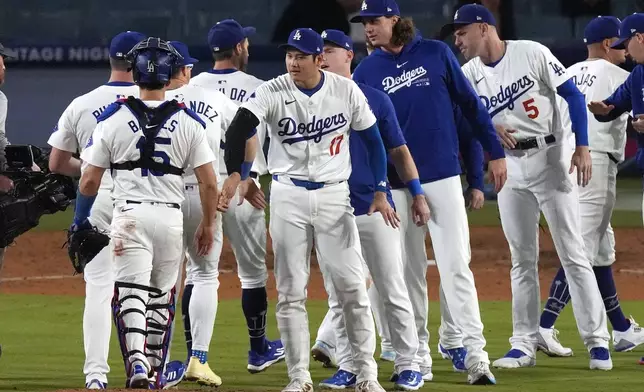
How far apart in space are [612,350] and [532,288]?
1062mm

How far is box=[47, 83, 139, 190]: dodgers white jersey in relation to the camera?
6.60m

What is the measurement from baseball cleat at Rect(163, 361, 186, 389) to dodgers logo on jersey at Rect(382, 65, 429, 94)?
1966 millimetres

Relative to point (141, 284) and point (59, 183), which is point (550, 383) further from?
point (59, 183)

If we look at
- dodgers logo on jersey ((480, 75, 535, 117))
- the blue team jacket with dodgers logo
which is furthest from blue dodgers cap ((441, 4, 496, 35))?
the blue team jacket with dodgers logo

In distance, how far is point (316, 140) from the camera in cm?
614

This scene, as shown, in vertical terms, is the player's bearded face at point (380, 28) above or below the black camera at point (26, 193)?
above

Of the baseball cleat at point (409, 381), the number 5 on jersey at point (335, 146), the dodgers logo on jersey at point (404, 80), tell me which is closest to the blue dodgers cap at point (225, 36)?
the dodgers logo on jersey at point (404, 80)

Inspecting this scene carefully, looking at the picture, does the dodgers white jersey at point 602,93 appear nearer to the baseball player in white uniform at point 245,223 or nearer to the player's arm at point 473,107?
the player's arm at point 473,107

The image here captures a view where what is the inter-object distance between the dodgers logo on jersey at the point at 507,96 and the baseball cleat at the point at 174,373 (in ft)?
8.04

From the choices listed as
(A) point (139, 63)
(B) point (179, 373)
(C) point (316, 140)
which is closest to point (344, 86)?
(C) point (316, 140)

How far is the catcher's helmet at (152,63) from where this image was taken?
5.97 m

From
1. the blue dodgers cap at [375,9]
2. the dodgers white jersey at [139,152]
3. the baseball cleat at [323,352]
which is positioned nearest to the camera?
the dodgers white jersey at [139,152]

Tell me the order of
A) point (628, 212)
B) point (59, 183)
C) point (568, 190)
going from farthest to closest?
point (628, 212), point (568, 190), point (59, 183)

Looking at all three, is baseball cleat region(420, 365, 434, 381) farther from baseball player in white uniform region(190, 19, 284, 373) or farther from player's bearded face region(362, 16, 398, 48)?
player's bearded face region(362, 16, 398, 48)
